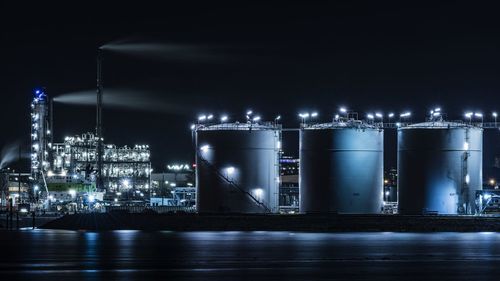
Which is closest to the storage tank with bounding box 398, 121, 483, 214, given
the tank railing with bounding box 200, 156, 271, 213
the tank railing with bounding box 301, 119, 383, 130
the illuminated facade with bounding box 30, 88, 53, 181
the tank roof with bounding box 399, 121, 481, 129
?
the tank roof with bounding box 399, 121, 481, 129

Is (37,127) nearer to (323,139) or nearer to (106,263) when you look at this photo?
(323,139)

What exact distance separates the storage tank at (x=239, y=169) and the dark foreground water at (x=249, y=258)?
31097 mm

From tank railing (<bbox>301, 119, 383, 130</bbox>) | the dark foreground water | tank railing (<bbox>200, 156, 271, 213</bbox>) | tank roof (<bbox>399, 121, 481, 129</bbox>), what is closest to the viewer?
the dark foreground water

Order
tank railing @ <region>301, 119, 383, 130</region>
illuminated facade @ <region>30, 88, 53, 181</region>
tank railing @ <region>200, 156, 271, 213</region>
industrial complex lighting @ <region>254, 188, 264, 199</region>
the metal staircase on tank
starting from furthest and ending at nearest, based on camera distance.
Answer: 1. illuminated facade @ <region>30, 88, 53, 181</region>
2. industrial complex lighting @ <region>254, 188, 264, 199</region>
3. tank railing @ <region>200, 156, 271, 213</region>
4. tank railing @ <region>301, 119, 383, 130</region>
5. the metal staircase on tank

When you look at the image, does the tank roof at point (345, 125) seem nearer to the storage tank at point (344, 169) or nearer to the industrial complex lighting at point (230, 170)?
the storage tank at point (344, 169)

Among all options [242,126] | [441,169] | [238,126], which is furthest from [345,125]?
[238,126]

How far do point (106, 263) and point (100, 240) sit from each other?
841 inches

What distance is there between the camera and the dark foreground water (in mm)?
42062

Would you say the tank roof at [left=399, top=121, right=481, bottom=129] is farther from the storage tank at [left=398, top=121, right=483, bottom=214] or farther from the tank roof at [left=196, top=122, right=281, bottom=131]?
the tank roof at [left=196, top=122, right=281, bottom=131]

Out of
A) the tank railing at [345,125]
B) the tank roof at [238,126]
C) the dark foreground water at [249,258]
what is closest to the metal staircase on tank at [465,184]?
the tank railing at [345,125]

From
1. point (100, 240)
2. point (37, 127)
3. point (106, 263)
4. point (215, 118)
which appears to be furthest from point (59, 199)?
point (106, 263)

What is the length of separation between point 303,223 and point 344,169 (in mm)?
10639

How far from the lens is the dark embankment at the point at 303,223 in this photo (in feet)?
292

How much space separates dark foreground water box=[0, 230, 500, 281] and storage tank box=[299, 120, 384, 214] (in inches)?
1064
